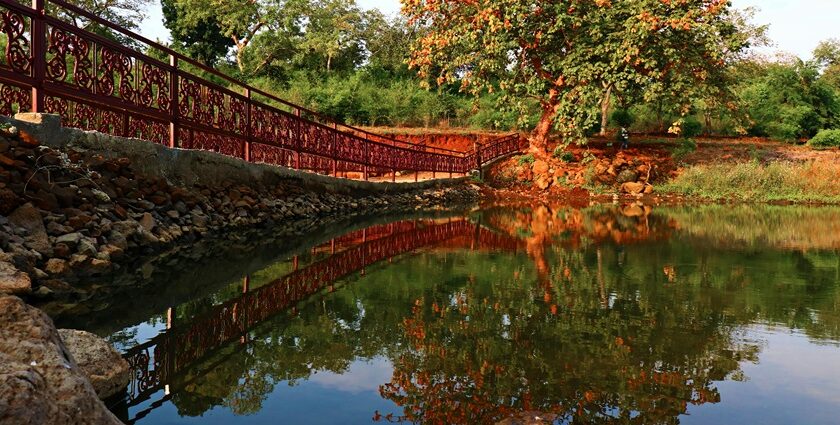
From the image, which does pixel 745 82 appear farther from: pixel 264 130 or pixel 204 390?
pixel 204 390

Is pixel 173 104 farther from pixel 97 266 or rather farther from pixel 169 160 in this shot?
pixel 97 266

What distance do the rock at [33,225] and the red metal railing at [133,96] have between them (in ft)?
5.43

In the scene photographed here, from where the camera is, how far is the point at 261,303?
5438 millimetres

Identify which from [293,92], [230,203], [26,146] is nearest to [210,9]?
[293,92]

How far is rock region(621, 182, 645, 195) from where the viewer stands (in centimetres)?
2448

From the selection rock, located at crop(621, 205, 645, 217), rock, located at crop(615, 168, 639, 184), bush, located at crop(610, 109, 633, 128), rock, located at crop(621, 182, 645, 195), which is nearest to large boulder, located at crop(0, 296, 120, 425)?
rock, located at crop(621, 205, 645, 217)

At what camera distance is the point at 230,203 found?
10.5 meters

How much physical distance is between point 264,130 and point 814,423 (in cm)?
1129

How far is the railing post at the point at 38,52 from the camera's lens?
6.77 m

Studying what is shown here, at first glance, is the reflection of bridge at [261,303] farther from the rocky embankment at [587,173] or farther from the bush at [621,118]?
the bush at [621,118]

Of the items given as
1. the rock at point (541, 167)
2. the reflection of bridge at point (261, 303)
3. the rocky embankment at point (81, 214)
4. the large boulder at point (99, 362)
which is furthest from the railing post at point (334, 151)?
the large boulder at point (99, 362)

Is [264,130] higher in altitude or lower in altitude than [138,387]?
higher

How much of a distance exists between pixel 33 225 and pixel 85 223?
→ 68 centimetres

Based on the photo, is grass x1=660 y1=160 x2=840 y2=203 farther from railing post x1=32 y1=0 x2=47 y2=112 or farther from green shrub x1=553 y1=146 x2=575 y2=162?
railing post x1=32 y1=0 x2=47 y2=112
